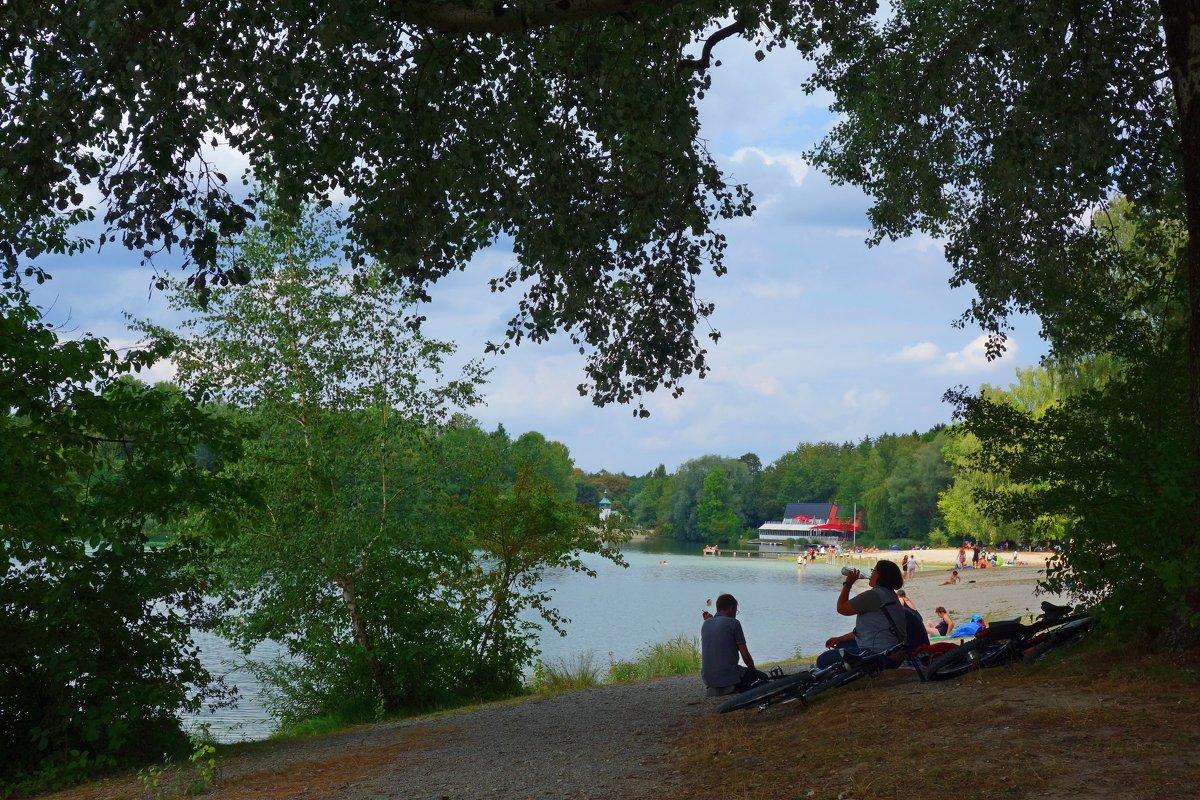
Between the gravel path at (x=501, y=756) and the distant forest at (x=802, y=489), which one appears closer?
the gravel path at (x=501, y=756)

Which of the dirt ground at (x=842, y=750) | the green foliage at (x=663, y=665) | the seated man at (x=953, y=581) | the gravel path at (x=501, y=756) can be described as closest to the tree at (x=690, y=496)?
the seated man at (x=953, y=581)

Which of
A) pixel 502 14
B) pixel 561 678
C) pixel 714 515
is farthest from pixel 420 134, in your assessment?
pixel 714 515

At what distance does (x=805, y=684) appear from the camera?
27.6ft

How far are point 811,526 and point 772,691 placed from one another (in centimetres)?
12940

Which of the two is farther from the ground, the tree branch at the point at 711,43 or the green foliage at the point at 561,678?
the tree branch at the point at 711,43

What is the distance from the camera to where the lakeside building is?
132000mm

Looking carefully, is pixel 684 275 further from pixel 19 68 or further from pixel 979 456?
pixel 19 68

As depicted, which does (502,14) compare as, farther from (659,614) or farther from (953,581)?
(953,581)

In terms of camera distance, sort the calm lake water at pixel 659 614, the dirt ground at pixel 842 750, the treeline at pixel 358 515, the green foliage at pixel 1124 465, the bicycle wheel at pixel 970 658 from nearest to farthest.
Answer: the dirt ground at pixel 842 750 → the green foliage at pixel 1124 465 → the bicycle wheel at pixel 970 658 → the treeline at pixel 358 515 → the calm lake water at pixel 659 614

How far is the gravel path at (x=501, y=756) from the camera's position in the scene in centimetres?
715

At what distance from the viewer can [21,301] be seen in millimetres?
9688

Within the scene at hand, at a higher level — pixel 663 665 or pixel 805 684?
pixel 805 684

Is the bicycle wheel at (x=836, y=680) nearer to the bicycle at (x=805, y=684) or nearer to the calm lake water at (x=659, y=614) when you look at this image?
the bicycle at (x=805, y=684)

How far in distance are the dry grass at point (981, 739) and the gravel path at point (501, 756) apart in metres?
0.48
